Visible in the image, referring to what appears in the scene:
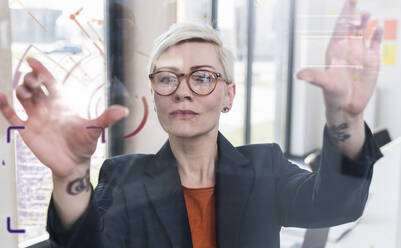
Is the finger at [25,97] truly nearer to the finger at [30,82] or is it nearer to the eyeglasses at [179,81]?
the finger at [30,82]

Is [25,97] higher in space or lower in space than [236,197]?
higher

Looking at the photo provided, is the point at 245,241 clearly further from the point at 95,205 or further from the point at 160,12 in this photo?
the point at 160,12

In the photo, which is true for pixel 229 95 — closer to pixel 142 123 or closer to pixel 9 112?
pixel 142 123

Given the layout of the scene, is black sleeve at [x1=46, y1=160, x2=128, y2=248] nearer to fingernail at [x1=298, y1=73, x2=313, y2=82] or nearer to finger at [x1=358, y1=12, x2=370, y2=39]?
fingernail at [x1=298, y1=73, x2=313, y2=82]

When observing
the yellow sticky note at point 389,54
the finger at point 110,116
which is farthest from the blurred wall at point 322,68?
the finger at point 110,116

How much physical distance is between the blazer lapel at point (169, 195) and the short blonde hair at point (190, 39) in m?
0.18

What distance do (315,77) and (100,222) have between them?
51 cm

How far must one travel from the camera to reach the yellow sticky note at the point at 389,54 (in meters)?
0.77

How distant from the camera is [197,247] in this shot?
0.77m

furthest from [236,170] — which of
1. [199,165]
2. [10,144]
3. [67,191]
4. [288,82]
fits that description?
[10,144]

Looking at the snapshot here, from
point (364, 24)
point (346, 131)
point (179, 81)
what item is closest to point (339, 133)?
point (346, 131)

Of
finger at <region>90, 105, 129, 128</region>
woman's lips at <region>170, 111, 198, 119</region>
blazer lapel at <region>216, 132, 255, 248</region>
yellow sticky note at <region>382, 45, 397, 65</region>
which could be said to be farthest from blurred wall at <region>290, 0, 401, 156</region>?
finger at <region>90, 105, 129, 128</region>

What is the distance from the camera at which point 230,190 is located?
2.57ft

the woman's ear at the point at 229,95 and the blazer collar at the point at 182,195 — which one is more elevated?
the woman's ear at the point at 229,95
